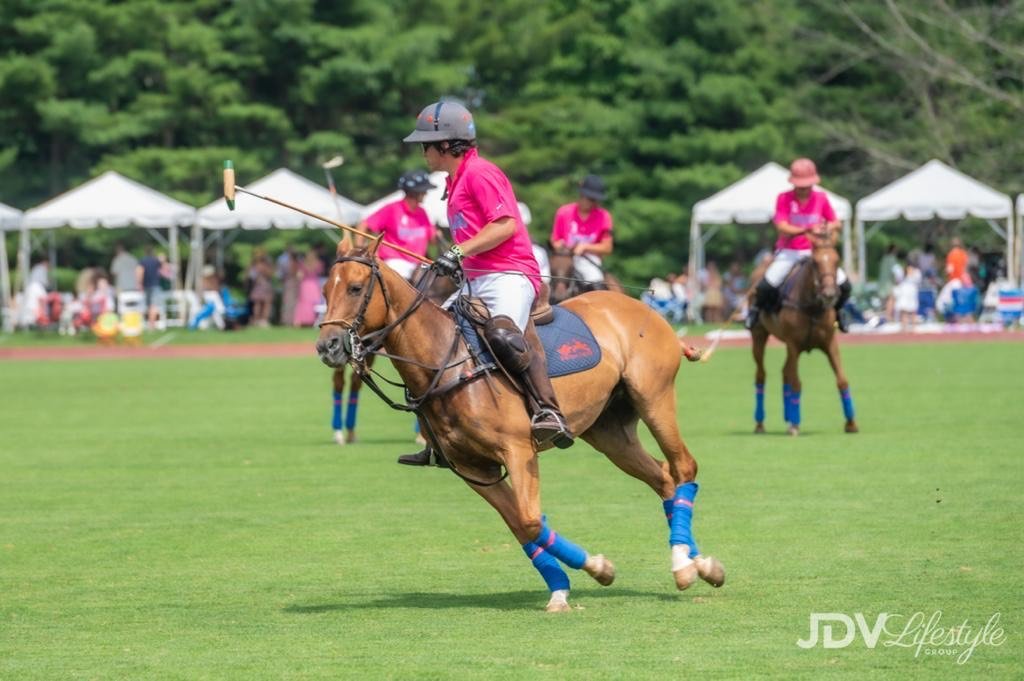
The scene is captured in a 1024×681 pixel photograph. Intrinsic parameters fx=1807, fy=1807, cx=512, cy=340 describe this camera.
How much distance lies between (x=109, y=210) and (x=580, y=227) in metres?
23.3

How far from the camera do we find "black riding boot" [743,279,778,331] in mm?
18391

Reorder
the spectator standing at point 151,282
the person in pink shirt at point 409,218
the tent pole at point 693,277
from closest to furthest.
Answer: the person in pink shirt at point 409,218, the tent pole at point 693,277, the spectator standing at point 151,282

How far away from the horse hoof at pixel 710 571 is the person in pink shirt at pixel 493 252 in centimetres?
93

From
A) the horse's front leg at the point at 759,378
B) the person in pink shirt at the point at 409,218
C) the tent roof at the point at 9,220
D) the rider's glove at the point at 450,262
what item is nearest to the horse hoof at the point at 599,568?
the rider's glove at the point at 450,262

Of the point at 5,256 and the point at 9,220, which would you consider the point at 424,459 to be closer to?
the point at 9,220

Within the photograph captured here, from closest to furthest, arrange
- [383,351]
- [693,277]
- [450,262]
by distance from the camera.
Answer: [450,262] < [383,351] < [693,277]

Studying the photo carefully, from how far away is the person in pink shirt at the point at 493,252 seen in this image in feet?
30.2

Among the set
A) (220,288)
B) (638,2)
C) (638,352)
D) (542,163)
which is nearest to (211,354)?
(220,288)

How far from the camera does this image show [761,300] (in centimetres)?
1850

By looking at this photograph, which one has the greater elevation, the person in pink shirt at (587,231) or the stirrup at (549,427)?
the person in pink shirt at (587,231)

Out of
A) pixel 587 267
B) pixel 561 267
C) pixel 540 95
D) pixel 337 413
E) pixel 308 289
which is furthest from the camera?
pixel 540 95

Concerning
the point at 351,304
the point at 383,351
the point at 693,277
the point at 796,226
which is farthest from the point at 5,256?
the point at 351,304

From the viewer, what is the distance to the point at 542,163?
5091 cm

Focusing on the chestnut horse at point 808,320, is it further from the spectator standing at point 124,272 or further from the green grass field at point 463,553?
the spectator standing at point 124,272
